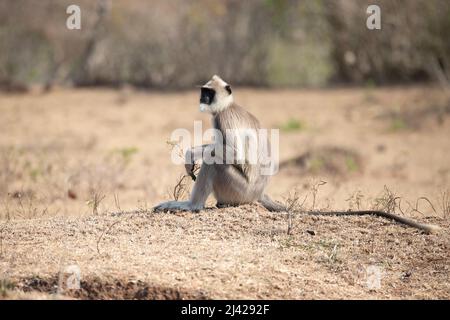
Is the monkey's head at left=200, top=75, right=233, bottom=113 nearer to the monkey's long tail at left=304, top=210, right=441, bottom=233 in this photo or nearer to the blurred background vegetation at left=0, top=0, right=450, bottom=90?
the monkey's long tail at left=304, top=210, right=441, bottom=233

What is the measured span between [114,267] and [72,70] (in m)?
13.8

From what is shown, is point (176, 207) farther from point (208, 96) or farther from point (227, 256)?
point (227, 256)

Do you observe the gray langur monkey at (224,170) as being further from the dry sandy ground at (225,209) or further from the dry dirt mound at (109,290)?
the dry dirt mound at (109,290)

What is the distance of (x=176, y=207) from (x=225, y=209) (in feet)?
1.52

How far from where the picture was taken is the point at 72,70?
19.1 meters

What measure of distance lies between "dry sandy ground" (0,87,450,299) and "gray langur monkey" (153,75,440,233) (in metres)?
0.16

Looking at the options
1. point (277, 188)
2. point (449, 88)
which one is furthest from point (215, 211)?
point (449, 88)

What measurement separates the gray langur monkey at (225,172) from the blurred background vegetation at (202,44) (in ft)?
36.2

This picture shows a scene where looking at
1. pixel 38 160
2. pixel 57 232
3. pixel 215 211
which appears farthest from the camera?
pixel 38 160

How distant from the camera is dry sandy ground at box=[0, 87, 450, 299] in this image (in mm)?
6000

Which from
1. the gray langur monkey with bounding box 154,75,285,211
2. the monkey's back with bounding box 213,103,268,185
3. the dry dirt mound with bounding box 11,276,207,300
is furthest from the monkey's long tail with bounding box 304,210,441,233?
the dry dirt mound with bounding box 11,276,207,300

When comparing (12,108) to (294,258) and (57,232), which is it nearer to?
(57,232)

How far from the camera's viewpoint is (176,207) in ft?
24.4

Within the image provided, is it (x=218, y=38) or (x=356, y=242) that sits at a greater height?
(x=218, y=38)
